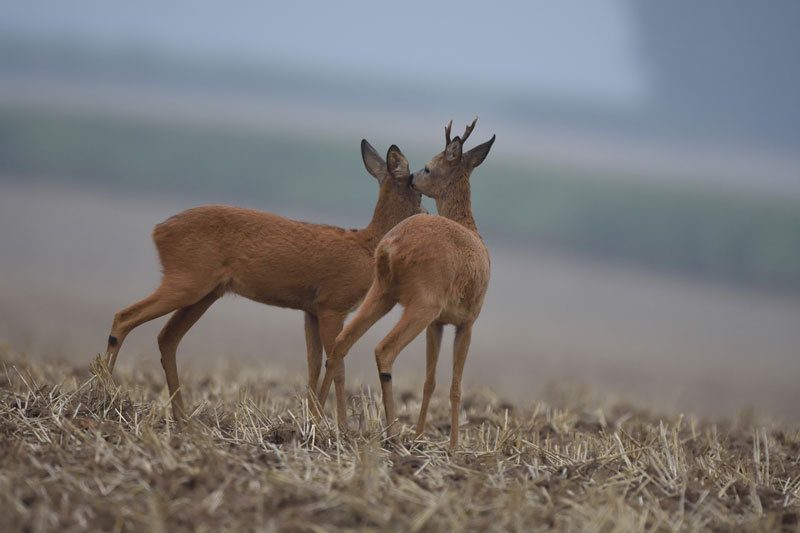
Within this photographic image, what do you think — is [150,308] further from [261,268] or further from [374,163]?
[374,163]

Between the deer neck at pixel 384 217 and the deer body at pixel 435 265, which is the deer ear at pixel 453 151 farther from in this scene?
the deer body at pixel 435 265

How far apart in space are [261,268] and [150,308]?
0.93m

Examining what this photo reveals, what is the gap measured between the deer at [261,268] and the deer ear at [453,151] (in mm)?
519

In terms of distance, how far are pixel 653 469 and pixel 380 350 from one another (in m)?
1.96

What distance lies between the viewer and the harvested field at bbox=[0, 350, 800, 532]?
3828 mm

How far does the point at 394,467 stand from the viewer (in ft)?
15.8

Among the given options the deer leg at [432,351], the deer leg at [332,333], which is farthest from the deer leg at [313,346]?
the deer leg at [432,351]

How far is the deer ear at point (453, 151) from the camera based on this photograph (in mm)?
6734

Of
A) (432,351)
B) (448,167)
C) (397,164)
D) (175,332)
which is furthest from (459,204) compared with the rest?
(175,332)

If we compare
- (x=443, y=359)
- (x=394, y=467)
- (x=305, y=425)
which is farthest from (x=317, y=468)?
(x=443, y=359)

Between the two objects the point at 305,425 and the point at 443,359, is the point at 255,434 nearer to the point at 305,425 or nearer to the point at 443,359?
the point at 305,425

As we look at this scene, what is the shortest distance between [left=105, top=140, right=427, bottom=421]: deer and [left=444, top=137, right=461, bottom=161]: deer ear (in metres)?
0.52

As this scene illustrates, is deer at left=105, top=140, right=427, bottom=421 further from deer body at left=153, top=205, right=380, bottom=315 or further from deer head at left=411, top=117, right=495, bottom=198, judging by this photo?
→ deer head at left=411, top=117, right=495, bottom=198

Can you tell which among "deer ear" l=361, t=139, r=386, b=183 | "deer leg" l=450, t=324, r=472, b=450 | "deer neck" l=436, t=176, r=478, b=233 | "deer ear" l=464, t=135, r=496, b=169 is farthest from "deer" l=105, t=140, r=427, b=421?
"deer leg" l=450, t=324, r=472, b=450
